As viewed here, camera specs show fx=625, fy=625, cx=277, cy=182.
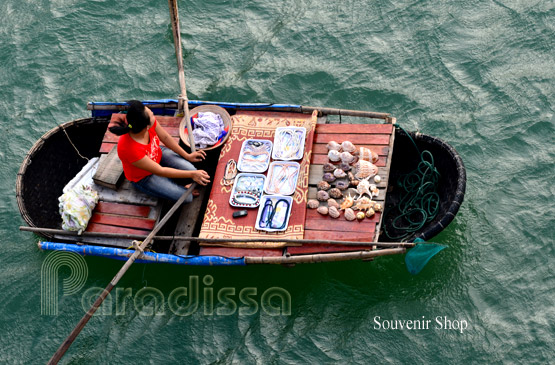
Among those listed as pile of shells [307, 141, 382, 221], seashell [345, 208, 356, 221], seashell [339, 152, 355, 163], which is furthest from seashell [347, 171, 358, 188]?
seashell [345, 208, 356, 221]

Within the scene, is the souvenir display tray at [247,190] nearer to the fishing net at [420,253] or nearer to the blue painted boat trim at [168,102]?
the blue painted boat trim at [168,102]

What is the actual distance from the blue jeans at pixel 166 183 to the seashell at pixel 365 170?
6.63ft

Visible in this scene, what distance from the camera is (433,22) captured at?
1058cm

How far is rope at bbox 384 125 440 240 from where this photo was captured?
7488 mm

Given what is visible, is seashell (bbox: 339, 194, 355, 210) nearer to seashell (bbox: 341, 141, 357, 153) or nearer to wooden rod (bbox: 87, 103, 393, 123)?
seashell (bbox: 341, 141, 357, 153)

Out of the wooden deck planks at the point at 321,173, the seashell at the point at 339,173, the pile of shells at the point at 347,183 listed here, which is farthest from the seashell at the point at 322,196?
the seashell at the point at 339,173

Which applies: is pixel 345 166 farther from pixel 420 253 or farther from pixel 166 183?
pixel 166 183

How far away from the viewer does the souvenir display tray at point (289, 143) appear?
765cm

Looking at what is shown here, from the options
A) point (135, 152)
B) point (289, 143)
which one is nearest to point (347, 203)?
point (289, 143)

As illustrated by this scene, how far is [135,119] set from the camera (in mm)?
6637

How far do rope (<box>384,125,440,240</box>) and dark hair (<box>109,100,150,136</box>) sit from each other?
124 inches

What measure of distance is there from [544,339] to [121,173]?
5.39 metres

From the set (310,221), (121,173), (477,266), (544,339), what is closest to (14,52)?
(121,173)

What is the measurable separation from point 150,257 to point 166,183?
913 millimetres
